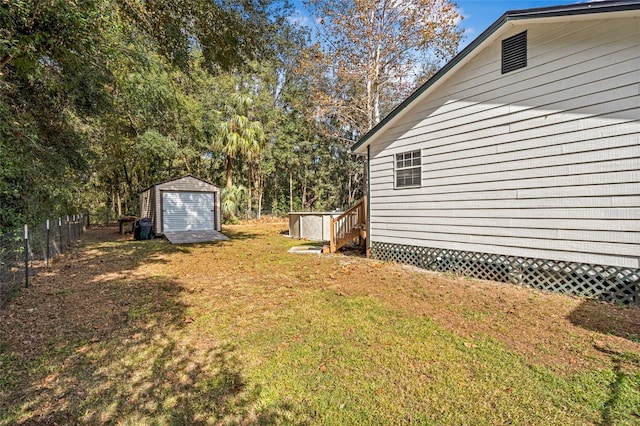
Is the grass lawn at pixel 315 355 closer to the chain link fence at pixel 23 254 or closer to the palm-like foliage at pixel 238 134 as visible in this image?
the chain link fence at pixel 23 254

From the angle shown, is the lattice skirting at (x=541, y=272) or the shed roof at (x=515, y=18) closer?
the shed roof at (x=515, y=18)

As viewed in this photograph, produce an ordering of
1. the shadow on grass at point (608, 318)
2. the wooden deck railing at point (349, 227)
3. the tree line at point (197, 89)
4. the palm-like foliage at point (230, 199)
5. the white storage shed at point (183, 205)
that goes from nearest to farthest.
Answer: the shadow on grass at point (608, 318) < the tree line at point (197, 89) < the wooden deck railing at point (349, 227) < the white storage shed at point (183, 205) < the palm-like foliage at point (230, 199)

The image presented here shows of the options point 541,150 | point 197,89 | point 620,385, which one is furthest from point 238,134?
point 620,385

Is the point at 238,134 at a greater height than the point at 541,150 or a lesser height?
greater

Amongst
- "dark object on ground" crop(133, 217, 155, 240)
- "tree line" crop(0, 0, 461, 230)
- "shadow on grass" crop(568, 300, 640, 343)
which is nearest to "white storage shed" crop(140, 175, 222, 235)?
"dark object on ground" crop(133, 217, 155, 240)

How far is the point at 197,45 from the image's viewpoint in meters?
7.71

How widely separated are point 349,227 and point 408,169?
3.07 m

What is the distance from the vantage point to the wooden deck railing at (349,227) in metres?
9.19

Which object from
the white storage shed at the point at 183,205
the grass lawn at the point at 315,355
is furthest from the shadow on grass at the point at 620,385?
the white storage shed at the point at 183,205

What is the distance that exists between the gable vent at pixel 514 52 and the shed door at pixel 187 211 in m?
13.5

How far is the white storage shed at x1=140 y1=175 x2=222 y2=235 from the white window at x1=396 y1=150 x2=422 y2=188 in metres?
10.8

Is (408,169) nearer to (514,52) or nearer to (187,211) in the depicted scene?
(514,52)

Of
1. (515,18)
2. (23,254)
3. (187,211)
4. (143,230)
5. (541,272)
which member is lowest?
(541,272)

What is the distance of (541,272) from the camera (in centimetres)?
514
